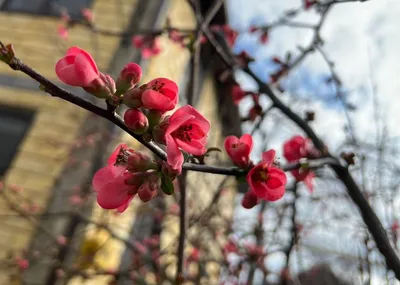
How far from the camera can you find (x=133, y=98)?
35.3 inches

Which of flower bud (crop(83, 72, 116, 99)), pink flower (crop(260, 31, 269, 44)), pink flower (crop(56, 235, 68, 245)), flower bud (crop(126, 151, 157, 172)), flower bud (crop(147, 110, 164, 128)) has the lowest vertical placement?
flower bud (crop(126, 151, 157, 172))

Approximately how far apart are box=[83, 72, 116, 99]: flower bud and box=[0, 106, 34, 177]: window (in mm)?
3957

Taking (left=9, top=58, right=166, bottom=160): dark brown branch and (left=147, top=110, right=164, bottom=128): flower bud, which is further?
(left=147, top=110, right=164, bottom=128): flower bud

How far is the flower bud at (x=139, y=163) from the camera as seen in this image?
953 millimetres

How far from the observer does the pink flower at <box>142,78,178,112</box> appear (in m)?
0.88

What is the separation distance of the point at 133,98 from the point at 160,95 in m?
0.06

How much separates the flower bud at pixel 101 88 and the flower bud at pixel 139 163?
0.55 ft

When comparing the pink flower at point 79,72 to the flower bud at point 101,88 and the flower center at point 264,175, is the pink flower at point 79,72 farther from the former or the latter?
the flower center at point 264,175

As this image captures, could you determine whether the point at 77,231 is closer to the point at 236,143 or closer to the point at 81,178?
the point at 81,178

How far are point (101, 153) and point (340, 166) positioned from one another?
2.97 meters

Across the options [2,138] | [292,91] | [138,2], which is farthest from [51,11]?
[292,91]

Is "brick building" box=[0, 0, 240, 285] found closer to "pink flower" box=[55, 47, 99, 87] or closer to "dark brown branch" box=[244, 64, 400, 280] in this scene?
"dark brown branch" box=[244, 64, 400, 280]

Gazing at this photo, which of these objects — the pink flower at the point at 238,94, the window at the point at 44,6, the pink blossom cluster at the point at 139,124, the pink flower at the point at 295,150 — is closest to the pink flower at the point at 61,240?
the pink flower at the point at 238,94

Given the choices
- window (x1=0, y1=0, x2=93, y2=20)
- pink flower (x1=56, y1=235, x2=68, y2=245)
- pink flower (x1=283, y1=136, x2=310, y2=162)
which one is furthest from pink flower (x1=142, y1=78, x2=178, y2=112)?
window (x1=0, y1=0, x2=93, y2=20)
